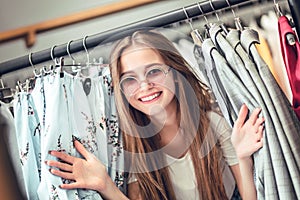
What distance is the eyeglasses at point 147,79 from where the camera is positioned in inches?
46.8

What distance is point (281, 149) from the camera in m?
1.06

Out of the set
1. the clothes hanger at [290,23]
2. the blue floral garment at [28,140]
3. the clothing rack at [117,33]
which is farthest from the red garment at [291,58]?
the blue floral garment at [28,140]

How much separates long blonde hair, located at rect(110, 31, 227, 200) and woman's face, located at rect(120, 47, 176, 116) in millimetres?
14

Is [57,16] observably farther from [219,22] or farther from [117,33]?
[219,22]

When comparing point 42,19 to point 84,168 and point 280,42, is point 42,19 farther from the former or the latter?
point 280,42

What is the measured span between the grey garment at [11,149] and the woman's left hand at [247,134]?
1.80 ft

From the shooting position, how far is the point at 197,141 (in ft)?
3.82

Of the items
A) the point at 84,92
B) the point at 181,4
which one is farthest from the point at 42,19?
the point at 181,4

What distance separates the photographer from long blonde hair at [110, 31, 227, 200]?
3.77ft

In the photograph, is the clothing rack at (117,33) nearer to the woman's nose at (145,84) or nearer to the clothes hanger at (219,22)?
the clothes hanger at (219,22)

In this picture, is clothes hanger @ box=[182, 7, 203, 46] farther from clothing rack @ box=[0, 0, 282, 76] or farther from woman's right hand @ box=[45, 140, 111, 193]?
woman's right hand @ box=[45, 140, 111, 193]

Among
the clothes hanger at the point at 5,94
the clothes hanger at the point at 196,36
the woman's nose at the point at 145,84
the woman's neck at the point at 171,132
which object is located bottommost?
the woman's neck at the point at 171,132

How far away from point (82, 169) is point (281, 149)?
479 mm

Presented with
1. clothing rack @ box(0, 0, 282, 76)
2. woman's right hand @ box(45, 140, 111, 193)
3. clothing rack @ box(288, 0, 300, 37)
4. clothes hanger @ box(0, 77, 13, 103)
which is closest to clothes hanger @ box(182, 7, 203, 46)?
clothing rack @ box(0, 0, 282, 76)
